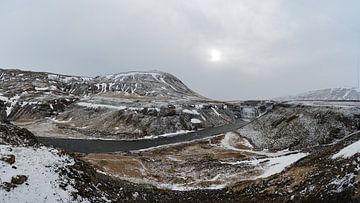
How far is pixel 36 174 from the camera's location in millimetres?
26906

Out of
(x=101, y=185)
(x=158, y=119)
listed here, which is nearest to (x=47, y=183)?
(x=101, y=185)

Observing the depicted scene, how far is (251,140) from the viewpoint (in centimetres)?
9588

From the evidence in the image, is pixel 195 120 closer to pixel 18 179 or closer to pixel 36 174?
pixel 36 174

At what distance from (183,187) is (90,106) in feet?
382

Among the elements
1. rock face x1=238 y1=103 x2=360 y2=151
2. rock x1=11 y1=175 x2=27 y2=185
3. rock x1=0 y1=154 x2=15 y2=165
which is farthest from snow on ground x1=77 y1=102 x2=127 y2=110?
rock x1=11 y1=175 x2=27 y2=185

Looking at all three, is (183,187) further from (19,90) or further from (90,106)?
(19,90)

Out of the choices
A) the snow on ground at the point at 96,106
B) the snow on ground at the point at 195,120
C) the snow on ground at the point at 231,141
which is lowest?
the snow on ground at the point at 231,141

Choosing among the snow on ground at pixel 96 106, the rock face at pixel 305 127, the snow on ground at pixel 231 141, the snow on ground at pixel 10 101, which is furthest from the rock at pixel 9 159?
the snow on ground at pixel 10 101

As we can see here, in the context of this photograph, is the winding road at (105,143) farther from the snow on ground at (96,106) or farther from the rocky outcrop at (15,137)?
the rocky outcrop at (15,137)

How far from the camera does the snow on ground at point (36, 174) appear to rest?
24.6 m

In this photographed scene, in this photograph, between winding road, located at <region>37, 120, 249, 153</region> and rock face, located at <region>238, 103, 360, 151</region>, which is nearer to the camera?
rock face, located at <region>238, 103, 360, 151</region>

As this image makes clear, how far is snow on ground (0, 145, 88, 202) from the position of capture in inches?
969

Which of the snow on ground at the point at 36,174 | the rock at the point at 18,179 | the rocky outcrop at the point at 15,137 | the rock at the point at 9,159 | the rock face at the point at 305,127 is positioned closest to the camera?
the snow on ground at the point at 36,174

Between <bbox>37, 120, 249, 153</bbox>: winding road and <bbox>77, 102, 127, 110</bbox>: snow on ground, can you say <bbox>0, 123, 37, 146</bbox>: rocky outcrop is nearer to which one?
<bbox>37, 120, 249, 153</bbox>: winding road
